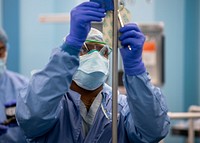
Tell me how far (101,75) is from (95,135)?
0.68ft

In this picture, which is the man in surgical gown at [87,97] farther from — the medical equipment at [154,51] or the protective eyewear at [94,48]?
the medical equipment at [154,51]

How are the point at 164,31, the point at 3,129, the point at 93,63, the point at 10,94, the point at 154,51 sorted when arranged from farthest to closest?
the point at 164,31, the point at 154,51, the point at 10,94, the point at 3,129, the point at 93,63

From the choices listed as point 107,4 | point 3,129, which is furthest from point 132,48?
point 3,129

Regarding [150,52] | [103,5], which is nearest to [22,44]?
[150,52]

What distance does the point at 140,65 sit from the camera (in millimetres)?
1122

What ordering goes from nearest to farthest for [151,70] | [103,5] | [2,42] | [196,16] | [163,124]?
[103,5] → [163,124] → [2,42] → [151,70] → [196,16]

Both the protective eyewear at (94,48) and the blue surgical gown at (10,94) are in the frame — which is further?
the blue surgical gown at (10,94)

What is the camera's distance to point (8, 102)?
201 cm

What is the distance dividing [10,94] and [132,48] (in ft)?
4.15

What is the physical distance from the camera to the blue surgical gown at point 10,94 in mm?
2029

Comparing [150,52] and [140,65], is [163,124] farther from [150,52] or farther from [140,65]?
[150,52]

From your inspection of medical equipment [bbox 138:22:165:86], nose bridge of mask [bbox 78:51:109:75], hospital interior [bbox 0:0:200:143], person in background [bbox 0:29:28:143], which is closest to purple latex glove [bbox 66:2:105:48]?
nose bridge of mask [bbox 78:51:109:75]

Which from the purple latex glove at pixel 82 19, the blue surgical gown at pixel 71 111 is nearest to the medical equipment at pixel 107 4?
the purple latex glove at pixel 82 19

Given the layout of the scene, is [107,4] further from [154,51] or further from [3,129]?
[154,51]
